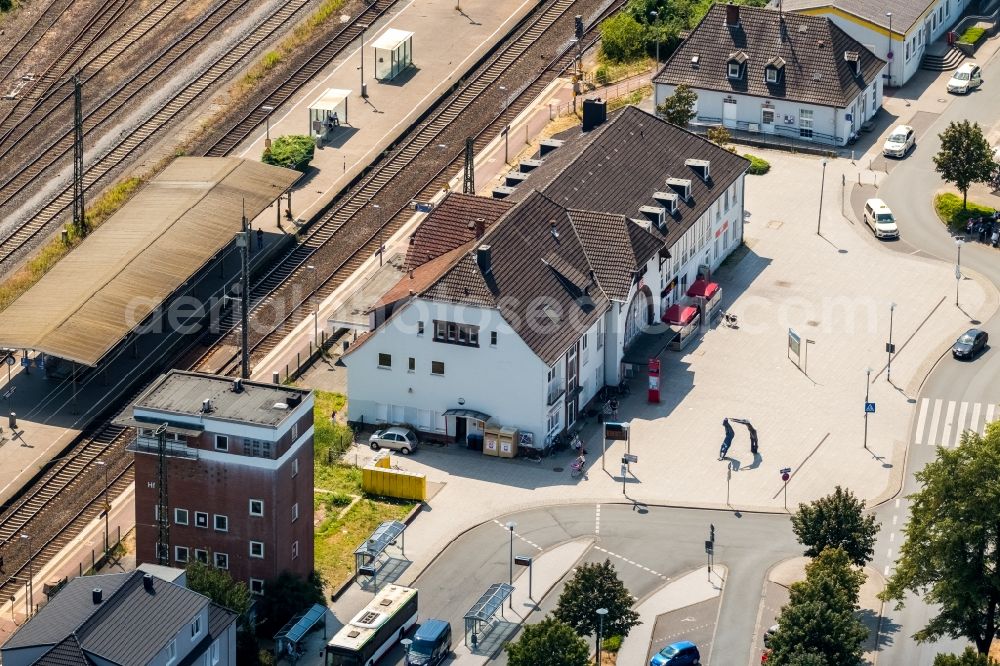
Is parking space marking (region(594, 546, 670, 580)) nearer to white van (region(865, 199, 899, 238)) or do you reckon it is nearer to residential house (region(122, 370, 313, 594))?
residential house (region(122, 370, 313, 594))

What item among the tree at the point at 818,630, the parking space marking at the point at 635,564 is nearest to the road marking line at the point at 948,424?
the parking space marking at the point at 635,564

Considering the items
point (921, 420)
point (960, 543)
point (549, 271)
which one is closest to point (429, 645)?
point (960, 543)

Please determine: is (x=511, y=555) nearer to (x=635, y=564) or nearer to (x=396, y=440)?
(x=635, y=564)

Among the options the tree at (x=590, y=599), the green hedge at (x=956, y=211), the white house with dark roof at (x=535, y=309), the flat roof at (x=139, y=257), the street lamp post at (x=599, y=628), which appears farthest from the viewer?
the green hedge at (x=956, y=211)

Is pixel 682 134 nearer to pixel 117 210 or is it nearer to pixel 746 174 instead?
pixel 746 174

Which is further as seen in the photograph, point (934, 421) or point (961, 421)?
point (934, 421)

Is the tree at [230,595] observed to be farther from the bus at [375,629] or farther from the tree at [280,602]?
the bus at [375,629]
